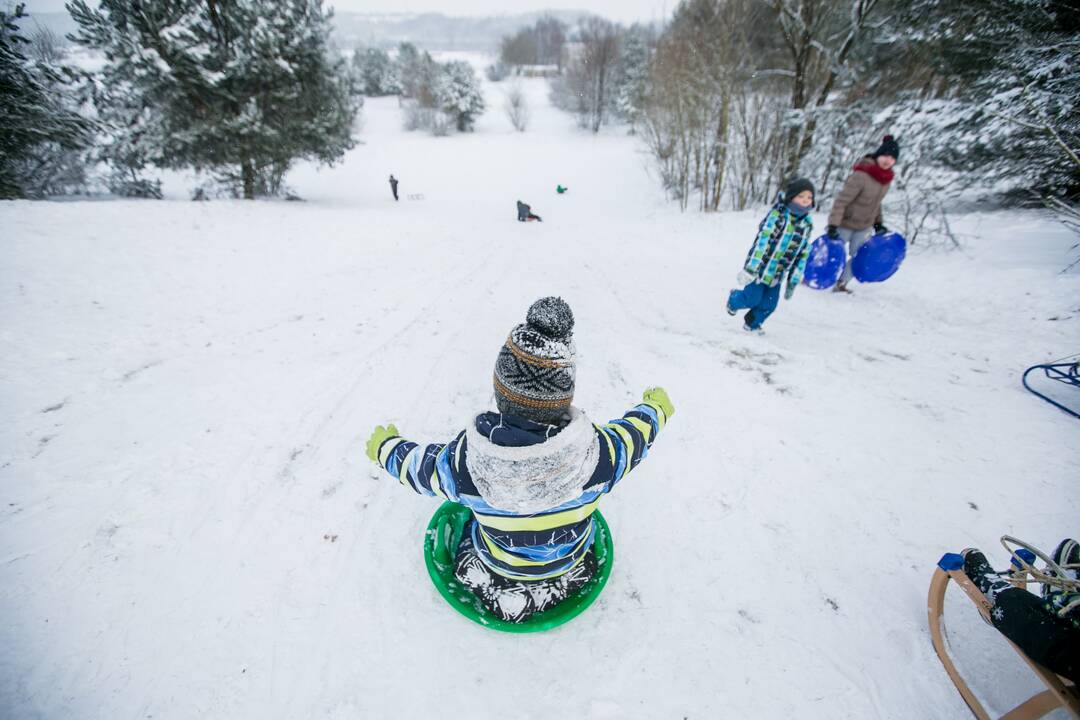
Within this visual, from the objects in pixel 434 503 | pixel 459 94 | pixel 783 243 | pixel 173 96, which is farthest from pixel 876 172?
pixel 459 94

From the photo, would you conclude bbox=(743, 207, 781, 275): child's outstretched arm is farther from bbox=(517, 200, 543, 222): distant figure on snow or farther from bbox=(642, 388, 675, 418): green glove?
bbox=(517, 200, 543, 222): distant figure on snow

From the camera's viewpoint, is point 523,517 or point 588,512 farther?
point 588,512

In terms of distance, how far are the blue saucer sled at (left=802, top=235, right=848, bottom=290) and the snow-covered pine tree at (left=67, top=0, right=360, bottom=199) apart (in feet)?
37.5

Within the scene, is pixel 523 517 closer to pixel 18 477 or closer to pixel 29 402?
pixel 18 477

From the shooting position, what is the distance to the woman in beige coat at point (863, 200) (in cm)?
472

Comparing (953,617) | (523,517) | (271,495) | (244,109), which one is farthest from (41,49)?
(953,617)

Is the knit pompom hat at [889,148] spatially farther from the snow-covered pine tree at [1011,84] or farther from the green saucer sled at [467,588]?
the green saucer sled at [467,588]

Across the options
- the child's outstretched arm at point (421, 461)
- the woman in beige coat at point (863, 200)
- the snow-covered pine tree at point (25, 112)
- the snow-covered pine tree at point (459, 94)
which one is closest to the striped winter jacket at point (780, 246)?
the woman in beige coat at point (863, 200)

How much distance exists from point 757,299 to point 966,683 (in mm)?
3306

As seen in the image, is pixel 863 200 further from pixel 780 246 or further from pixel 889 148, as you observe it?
pixel 780 246

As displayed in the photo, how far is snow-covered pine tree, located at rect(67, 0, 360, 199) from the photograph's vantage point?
8.37m

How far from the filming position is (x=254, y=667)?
184 cm

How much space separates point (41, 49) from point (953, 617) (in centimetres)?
1412

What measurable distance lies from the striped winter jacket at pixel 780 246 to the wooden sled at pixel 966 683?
9.37 feet
